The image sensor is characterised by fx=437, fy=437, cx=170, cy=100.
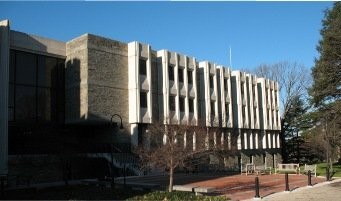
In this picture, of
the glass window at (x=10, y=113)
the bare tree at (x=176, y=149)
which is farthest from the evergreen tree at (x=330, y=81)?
the glass window at (x=10, y=113)

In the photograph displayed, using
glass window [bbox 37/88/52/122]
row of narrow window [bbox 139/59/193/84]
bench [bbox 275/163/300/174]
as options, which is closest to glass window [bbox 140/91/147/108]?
row of narrow window [bbox 139/59/193/84]

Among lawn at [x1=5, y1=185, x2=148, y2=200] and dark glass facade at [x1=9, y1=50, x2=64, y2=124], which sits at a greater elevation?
dark glass facade at [x1=9, y1=50, x2=64, y2=124]

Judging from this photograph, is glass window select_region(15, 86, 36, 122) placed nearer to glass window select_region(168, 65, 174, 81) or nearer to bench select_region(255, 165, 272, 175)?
glass window select_region(168, 65, 174, 81)

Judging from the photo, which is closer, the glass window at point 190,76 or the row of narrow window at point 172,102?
the row of narrow window at point 172,102

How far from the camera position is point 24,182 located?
28.4 metres

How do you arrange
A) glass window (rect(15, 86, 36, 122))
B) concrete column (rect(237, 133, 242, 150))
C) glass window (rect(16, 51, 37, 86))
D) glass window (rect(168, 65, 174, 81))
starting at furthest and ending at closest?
concrete column (rect(237, 133, 242, 150)) → glass window (rect(168, 65, 174, 81)) → glass window (rect(16, 51, 37, 86)) → glass window (rect(15, 86, 36, 122))

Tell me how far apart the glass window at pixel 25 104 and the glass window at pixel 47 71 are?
124 cm

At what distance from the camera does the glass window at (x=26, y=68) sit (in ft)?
110

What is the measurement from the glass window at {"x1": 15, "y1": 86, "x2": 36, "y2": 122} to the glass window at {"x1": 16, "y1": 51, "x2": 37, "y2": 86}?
1.82 ft

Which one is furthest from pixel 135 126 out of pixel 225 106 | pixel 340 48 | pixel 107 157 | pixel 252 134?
pixel 252 134

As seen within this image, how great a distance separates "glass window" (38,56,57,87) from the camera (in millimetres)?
35375

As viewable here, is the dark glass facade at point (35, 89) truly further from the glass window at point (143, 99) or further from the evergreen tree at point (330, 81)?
the evergreen tree at point (330, 81)

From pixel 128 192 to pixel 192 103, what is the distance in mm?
27634

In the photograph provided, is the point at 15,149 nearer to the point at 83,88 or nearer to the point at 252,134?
the point at 83,88
